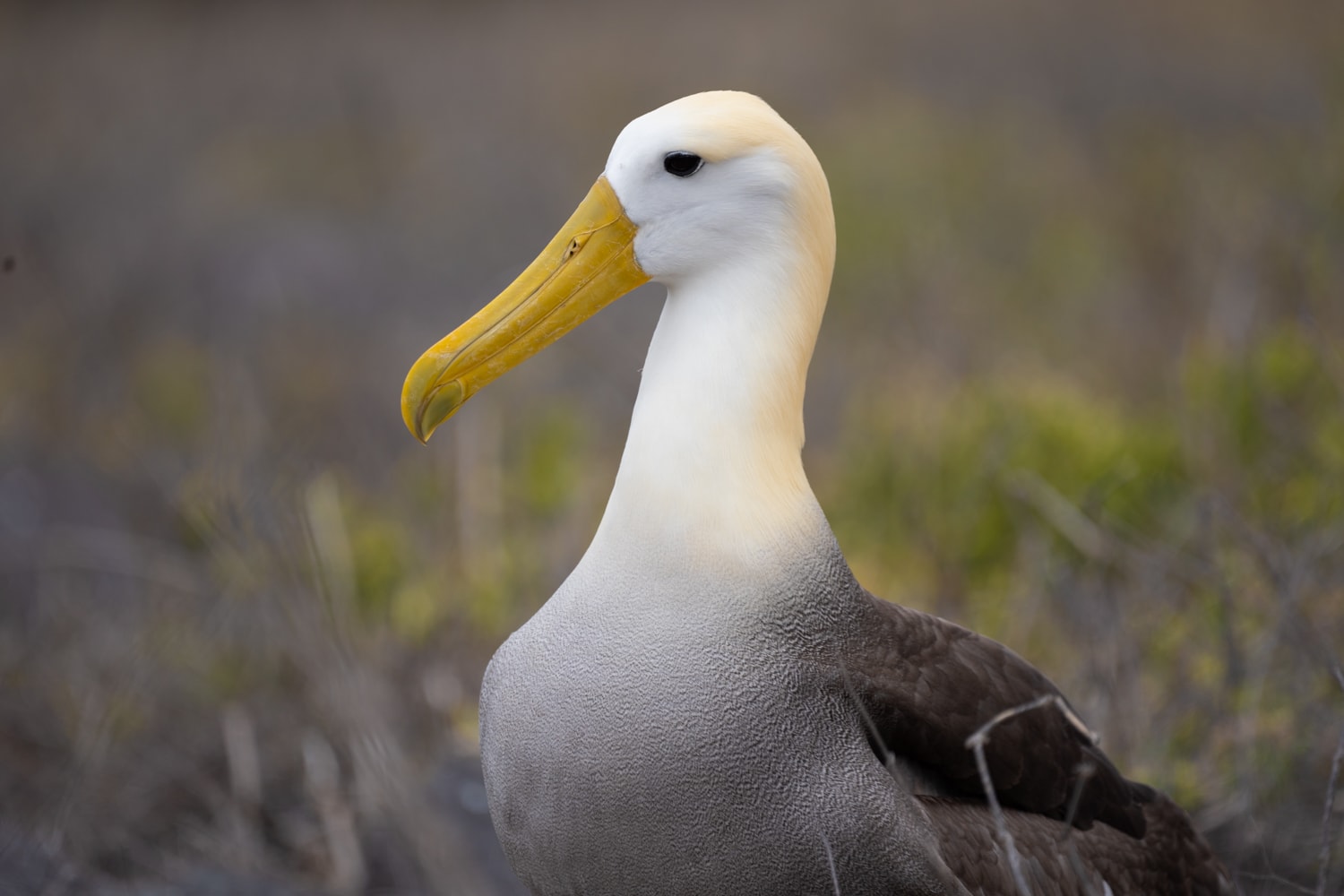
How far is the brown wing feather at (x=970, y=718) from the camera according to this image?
1.98 metres

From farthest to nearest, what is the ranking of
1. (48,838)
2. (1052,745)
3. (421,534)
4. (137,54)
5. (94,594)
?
(137,54) < (94,594) < (421,534) < (48,838) < (1052,745)

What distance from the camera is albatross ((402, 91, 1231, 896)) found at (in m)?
1.86

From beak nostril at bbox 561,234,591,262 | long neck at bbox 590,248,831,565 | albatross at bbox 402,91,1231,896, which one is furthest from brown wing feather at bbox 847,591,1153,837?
beak nostril at bbox 561,234,591,262

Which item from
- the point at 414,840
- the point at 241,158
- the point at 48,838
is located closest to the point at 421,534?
the point at 48,838

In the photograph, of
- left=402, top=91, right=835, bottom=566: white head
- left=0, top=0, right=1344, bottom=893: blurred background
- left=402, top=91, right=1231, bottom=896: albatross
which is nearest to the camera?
left=402, top=91, right=1231, bottom=896: albatross

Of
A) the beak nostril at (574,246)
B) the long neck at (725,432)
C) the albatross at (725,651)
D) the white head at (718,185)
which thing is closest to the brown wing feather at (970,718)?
the albatross at (725,651)

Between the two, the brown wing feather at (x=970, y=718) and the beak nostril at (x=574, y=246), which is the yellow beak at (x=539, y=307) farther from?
the brown wing feather at (x=970, y=718)

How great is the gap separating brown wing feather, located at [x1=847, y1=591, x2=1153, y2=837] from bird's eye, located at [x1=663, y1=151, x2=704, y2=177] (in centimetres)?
75

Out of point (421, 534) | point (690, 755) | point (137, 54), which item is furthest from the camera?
point (137, 54)

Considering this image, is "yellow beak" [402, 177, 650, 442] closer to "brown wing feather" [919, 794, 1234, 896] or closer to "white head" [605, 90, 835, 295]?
"white head" [605, 90, 835, 295]

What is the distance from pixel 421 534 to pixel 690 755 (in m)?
3.12

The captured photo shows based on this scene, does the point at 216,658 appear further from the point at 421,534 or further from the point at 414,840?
the point at 414,840

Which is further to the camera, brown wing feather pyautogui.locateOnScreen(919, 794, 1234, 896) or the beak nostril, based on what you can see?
the beak nostril

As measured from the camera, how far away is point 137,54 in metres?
12.3
